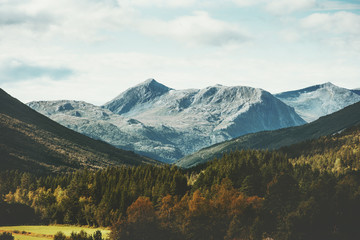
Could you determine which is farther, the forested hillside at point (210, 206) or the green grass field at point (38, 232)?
the forested hillside at point (210, 206)

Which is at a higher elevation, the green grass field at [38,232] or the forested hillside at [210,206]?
the forested hillside at [210,206]

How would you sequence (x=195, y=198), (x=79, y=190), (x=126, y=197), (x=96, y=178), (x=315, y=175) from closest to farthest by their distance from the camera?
(x=195, y=198)
(x=126, y=197)
(x=79, y=190)
(x=96, y=178)
(x=315, y=175)

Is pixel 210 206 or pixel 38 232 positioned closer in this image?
pixel 38 232

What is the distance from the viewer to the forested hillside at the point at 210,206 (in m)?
112

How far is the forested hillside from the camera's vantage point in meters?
112

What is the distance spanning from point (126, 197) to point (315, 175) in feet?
308

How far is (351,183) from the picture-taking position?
156 m

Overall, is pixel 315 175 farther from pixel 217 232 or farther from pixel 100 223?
pixel 100 223

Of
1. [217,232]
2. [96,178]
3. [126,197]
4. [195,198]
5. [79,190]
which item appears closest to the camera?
[217,232]

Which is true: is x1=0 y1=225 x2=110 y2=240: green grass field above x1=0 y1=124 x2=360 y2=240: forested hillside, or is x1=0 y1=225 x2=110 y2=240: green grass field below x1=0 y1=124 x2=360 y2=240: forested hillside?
below

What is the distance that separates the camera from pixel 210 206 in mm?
117312

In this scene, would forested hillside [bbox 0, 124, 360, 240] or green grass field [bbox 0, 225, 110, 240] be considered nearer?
green grass field [bbox 0, 225, 110, 240]

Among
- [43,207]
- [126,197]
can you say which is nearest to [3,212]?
[43,207]

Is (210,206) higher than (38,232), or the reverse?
(210,206)
